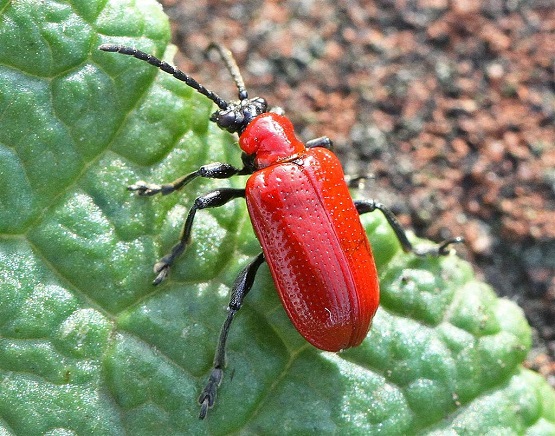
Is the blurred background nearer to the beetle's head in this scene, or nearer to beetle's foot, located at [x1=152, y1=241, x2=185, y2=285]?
the beetle's head

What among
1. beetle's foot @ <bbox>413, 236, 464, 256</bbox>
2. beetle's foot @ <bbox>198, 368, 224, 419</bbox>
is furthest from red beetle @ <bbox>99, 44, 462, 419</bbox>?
beetle's foot @ <bbox>413, 236, 464, 256</bbox>

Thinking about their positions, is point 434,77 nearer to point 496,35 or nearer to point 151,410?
point 496,35

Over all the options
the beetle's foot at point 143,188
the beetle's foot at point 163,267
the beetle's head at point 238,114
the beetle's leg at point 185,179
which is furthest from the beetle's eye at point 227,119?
the beetle's foot at point 163,267

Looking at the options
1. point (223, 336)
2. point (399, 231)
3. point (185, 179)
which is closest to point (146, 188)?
point (185, 179)

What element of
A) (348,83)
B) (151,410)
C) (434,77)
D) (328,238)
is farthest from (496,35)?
(151,410)

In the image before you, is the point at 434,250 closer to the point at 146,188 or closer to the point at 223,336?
the point at 223,336

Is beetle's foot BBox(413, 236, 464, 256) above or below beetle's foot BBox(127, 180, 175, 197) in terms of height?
below
